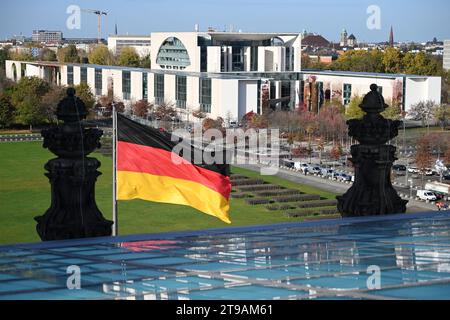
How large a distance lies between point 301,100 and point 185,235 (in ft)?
157

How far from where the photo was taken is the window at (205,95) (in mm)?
47781

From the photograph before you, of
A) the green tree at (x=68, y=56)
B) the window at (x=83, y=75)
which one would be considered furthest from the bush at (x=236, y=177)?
the green tree at (x=68, y=56)

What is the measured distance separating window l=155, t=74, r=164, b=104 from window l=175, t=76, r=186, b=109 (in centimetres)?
164

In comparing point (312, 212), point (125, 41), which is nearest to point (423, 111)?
point (312, 212)

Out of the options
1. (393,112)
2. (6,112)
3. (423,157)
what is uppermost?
(393,112)

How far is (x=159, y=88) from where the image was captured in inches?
2073

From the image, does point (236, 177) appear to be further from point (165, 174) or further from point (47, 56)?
point (47, 56)

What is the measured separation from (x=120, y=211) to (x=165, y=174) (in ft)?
50.3

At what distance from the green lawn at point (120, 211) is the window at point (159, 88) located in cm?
2164

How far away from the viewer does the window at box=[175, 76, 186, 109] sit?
50156 millimetres

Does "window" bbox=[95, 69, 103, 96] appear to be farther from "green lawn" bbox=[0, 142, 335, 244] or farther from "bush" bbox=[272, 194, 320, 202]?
"bush" bbox=[272, 194, 320, 202]

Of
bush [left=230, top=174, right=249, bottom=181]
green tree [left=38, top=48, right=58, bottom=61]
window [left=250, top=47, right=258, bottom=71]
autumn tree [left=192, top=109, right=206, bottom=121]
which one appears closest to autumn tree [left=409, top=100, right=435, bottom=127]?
autumn tree [left=192, top=109, right=206, bottom=121]
